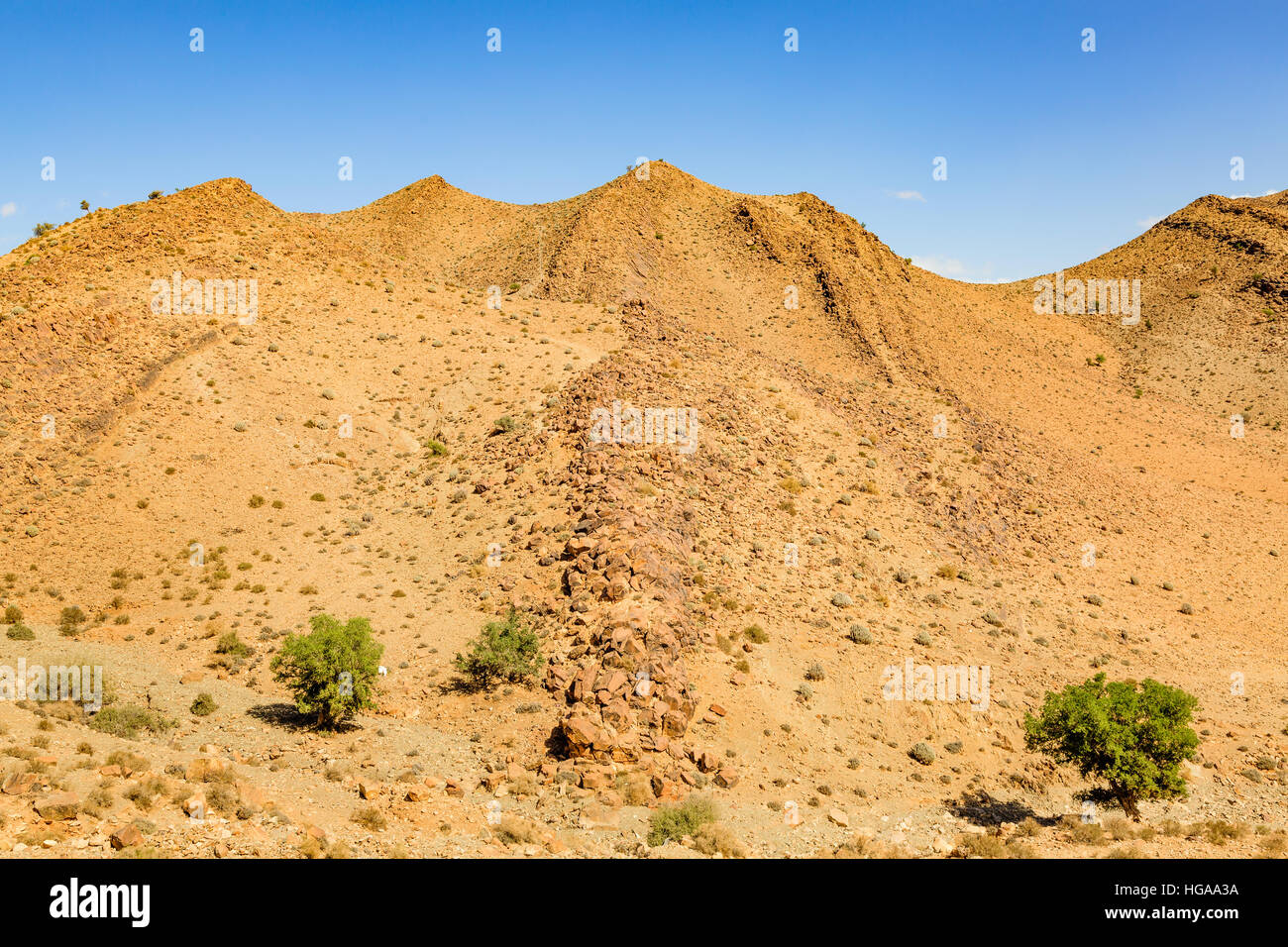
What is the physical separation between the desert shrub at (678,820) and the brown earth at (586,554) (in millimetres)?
279

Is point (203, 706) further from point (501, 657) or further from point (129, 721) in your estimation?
point (501, 657)

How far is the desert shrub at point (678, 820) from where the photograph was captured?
1380 centimetres

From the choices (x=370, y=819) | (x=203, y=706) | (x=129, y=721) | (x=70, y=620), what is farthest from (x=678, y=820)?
(x=70, y=620)

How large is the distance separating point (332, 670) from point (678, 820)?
28.2 feet

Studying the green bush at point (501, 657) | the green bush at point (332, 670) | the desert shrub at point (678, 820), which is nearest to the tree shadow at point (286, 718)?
the green bush at point (332, 670)

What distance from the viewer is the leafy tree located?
53.3 feet

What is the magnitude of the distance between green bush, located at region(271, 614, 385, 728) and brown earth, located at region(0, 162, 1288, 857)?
0.62 m

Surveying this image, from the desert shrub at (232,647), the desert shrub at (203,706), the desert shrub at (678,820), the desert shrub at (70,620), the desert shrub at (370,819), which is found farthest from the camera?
the desert shrub at (70,620)

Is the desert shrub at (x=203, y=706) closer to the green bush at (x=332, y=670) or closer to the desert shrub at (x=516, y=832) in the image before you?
the green bush at (x=332, y=670)

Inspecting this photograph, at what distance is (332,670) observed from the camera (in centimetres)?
1694
